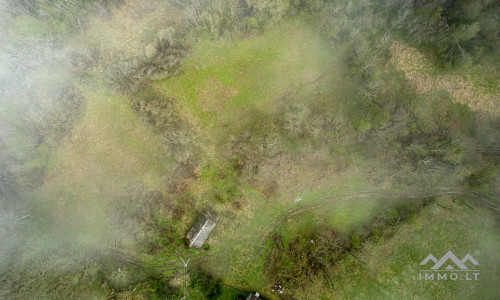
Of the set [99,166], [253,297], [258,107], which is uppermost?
[99,166]

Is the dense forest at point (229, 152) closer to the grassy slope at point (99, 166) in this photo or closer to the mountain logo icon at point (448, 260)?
the grassy slope at point (99, 166)

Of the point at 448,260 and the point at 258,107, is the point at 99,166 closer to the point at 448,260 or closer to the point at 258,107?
the point at 258,107

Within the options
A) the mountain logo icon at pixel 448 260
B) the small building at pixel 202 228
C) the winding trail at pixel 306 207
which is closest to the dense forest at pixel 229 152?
the winding trail at pixel 306 207

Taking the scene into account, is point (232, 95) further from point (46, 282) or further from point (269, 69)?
point (46, 282)

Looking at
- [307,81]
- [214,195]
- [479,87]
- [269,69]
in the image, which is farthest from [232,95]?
[479,87]

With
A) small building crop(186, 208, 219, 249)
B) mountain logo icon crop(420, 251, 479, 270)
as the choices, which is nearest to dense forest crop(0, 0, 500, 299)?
small building crop(186, 208, 219, 249)

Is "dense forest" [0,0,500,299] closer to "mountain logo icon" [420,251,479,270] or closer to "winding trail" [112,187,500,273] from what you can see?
"winding trail" [112,187,500,273]

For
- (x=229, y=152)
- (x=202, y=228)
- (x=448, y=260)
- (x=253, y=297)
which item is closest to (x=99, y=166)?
(x=202, y=228)
